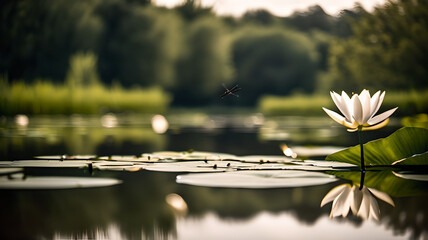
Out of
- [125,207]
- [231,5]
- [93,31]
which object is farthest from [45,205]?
[231,5]

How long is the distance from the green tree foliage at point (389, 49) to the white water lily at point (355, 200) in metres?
21.5

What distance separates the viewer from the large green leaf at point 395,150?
12.8ft

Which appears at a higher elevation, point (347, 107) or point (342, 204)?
point (347, 107)

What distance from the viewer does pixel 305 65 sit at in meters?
38.2

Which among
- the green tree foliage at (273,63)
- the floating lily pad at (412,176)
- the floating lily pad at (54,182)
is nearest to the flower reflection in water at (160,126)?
→ the floating lily pad at (412,176)

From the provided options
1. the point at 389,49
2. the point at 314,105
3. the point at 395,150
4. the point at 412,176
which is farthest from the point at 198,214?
the point at 389,49

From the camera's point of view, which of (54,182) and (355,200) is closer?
(355,200)

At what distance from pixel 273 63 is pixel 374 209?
36.8m

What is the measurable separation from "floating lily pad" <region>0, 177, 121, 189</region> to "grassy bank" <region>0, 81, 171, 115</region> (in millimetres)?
12245

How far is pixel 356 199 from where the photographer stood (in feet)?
8.69

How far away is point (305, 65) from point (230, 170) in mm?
35141

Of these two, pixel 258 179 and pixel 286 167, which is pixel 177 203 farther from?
pixel 286 167

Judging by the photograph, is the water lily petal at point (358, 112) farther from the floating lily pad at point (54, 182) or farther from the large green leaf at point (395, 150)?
the floating lily pad at point (54, 182)

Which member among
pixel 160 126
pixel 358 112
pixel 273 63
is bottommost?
pixel 358 112
